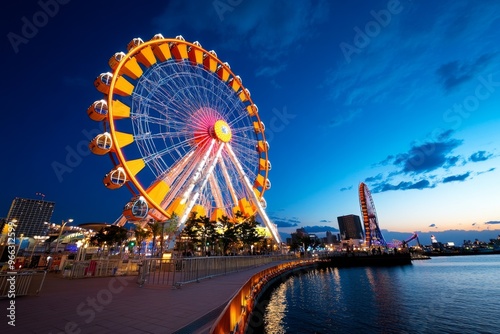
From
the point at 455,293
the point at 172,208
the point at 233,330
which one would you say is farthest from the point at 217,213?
the point at 233,330

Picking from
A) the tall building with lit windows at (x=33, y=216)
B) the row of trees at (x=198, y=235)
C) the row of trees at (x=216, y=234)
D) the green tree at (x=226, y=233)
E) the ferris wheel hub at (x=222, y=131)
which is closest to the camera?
the ferris wheel hub at (x=222, y=131)

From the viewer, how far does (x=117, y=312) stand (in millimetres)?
6430

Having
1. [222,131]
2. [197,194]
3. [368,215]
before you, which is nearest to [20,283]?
[197,194]

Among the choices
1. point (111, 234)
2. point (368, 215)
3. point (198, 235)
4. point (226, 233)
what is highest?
point (368, 215)

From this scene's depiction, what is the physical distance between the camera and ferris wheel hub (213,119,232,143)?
28156 mm

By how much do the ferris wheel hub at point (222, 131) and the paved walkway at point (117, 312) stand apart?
814 inches

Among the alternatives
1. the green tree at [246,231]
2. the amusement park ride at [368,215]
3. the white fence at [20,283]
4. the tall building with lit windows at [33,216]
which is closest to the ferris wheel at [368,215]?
the amusement park ride at [368,215]

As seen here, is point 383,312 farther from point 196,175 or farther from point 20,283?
point 196,175

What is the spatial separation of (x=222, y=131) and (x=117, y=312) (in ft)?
78.3

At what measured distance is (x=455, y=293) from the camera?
19797 mm

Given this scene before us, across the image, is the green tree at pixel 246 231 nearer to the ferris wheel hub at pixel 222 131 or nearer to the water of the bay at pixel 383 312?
the ferris wheel hub at pixel 222 131

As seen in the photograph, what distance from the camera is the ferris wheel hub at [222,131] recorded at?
92.4 feet

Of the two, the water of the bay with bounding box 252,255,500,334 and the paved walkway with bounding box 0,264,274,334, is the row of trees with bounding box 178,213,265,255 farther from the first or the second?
the paved walkway with bounding box 0,264,274,334

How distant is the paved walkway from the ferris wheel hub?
2066cm
